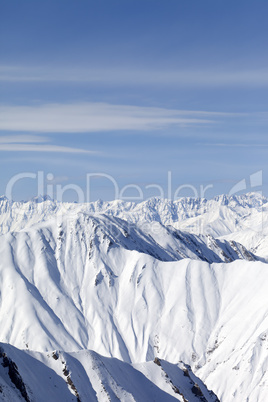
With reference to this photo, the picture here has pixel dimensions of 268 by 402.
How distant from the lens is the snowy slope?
93875 millimetres

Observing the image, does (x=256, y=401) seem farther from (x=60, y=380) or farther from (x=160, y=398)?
(x=60, y=380)

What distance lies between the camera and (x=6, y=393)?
83.1 m

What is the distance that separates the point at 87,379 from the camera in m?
114

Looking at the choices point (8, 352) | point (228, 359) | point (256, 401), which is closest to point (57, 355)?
point (8, 352)

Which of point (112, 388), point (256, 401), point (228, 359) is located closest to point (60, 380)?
point (112, 388)

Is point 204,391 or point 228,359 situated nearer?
point 204,391

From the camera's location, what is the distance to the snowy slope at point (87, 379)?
308 feet

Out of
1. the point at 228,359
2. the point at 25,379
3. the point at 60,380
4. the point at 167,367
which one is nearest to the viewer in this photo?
the point at 25,379

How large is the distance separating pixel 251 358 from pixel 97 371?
A: 8379 cm

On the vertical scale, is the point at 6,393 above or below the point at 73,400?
above

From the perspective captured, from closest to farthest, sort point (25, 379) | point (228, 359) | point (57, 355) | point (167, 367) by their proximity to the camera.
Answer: point (25, 379) → point (57, 355) → point (167, 367) → point (228, 359)

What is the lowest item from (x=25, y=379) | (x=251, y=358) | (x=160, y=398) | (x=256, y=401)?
(x=256, y=401)

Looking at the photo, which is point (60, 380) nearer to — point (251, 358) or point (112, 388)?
point (112, 388)

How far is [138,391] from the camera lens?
119312 mm
